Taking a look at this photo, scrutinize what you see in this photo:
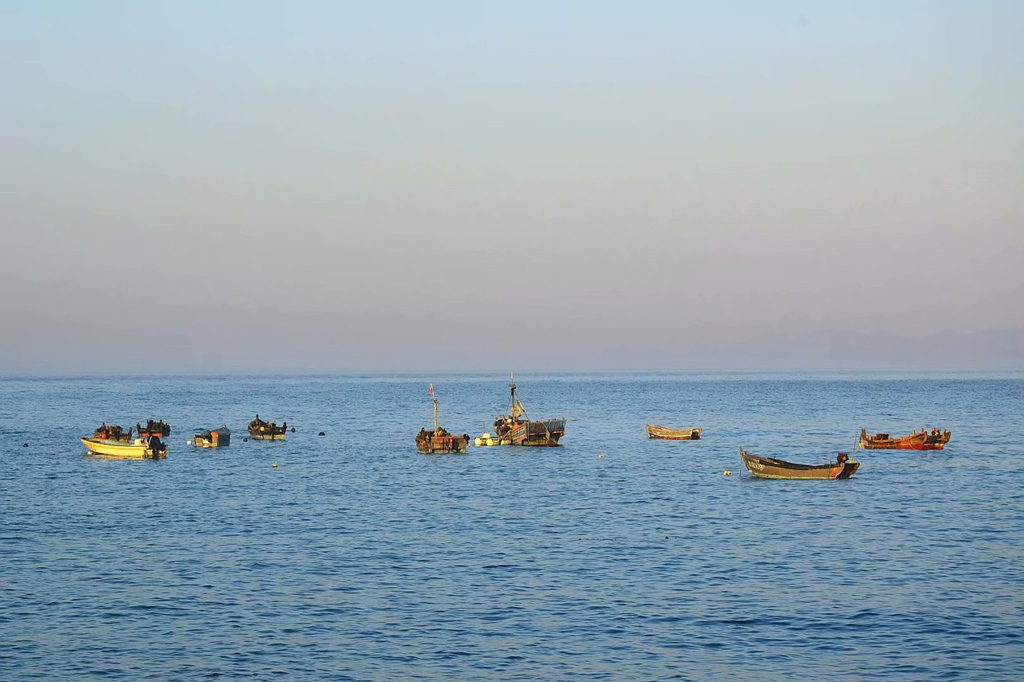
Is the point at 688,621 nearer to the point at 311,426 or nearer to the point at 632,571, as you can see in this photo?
the point at 632,571

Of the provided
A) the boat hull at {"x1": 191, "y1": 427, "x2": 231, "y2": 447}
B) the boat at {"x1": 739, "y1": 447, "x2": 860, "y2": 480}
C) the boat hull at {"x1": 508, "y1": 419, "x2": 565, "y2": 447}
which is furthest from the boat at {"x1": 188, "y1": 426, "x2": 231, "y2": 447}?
the boat at {"x1": 739, "y1": 447, "x2": 860, "y2": 480}

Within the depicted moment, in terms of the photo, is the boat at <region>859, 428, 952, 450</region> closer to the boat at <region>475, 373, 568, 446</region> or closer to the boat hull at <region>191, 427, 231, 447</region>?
the boat at <region>475, 373, 568, 446</region>

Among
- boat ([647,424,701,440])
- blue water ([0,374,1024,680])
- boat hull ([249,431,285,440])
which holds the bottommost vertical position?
blue water ([0,374,1024,680])

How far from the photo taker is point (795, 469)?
82062mm

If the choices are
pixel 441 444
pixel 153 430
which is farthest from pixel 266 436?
pixel 441 444

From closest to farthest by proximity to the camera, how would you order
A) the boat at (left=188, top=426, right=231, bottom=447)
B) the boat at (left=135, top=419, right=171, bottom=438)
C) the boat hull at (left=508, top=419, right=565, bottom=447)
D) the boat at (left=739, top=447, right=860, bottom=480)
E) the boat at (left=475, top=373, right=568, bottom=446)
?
the boat at (left=739, top=447, right=860, bottom=480) < the boat hull at (left=508, top=419, right=565, bottom=447) < the boat at (left=475, top=373, right=568, bottom=446) < the boat at (left=188, top=426, right=231, bottom=447) < the boat at (left=135, top=419, right=171, bottom=438)

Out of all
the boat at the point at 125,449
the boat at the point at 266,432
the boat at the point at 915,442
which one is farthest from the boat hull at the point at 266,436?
the boat at the point at 915,442

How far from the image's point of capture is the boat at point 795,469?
81.3 m

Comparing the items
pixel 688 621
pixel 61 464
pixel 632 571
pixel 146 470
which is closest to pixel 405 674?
pixel 688 621

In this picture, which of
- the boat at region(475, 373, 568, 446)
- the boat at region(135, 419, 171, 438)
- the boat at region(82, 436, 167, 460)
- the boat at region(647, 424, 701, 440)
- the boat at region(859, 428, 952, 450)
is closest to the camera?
the boat at region(82, 436, 167, 460)

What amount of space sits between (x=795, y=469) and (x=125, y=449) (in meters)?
59.6

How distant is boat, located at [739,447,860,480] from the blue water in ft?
2.93

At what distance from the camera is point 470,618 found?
3859 cm

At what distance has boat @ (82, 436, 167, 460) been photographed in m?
101
